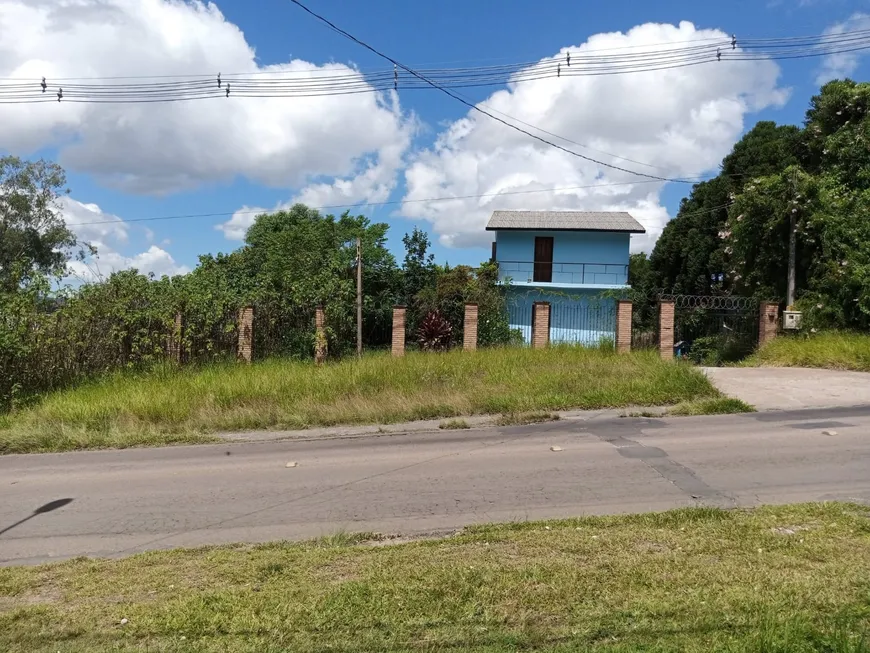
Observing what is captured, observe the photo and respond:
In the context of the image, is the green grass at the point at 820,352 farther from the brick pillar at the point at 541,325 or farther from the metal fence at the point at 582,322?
the brick pillar at the point at 541,325

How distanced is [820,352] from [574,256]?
15.6m

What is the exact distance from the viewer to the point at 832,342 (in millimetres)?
16422

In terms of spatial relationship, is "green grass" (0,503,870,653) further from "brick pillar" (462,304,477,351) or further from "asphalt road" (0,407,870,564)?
"brick pillar" (462,304,477,351)

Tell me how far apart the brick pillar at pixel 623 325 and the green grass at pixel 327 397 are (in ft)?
9.85

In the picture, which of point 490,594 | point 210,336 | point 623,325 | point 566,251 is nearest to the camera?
point 490,594

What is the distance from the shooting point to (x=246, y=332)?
18.8m

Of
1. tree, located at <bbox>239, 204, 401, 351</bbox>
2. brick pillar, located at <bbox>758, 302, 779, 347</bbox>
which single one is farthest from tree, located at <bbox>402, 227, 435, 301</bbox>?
brick pillar, located at <bbox>758, 302, 779, 347</bbox>

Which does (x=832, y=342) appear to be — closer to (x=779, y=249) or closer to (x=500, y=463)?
(x=779, y=249)

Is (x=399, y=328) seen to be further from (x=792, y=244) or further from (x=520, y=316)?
(x=792, y=244)

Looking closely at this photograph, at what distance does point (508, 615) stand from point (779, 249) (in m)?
20.1

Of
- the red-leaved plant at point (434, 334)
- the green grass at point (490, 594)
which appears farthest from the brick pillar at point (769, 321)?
the green grass at point (490, 594)

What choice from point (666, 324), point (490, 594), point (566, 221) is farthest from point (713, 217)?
point (490, 594)

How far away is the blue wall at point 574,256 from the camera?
1205 inches

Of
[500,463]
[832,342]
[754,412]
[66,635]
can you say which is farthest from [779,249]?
[66,635]
